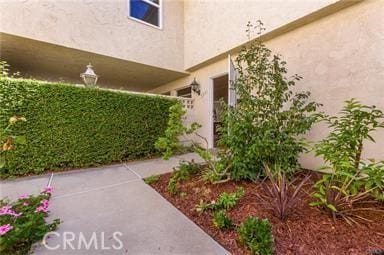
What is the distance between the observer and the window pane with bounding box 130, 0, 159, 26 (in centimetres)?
590

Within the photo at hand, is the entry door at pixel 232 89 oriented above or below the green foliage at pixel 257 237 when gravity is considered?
above

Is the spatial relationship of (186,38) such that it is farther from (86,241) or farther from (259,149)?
(86,241)

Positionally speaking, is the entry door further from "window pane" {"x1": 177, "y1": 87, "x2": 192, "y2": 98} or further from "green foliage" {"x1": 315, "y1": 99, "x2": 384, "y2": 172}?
"window pane" {"x1": 177, "y1": 87, "x2": 192, "y2": 98}

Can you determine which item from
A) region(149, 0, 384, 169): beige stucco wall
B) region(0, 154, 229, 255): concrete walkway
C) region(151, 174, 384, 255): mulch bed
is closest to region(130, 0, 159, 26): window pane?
region(149, 0, 384, 169): beige stucco wall

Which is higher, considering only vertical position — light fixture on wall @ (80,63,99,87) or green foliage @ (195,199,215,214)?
light fixture on wall @ (80,63,99,87)

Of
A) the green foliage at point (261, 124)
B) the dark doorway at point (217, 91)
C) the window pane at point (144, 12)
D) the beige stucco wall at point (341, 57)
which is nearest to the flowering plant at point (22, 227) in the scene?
the green foliage at point (261, 124)

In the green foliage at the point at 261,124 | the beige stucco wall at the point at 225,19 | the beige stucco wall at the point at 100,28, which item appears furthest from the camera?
the beige stucco wall at the point at 100,28

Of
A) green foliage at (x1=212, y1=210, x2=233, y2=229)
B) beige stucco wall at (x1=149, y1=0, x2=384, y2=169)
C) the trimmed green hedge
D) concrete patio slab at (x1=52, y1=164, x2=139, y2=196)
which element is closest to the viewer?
green foliage at (x1=212, y1=210, x2=233, y2=229)

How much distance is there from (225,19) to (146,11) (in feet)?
8.69

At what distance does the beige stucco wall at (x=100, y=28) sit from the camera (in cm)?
426

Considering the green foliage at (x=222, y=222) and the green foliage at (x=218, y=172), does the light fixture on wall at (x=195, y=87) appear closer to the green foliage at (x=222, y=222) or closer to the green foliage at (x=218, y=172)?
the green foliage at (x=218, y=172)

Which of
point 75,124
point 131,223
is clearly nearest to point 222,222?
point 131,223

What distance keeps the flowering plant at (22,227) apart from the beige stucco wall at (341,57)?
14.1ft
